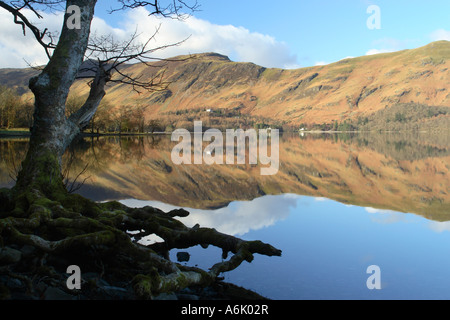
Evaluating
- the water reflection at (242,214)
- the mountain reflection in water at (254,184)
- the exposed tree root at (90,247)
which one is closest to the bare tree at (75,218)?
the exposed tree root at (90,247)

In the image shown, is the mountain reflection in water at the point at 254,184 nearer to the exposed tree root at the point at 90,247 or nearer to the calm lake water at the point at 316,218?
the calm lake water at the point at 316,218

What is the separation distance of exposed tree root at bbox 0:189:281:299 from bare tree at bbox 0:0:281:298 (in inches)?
0.5

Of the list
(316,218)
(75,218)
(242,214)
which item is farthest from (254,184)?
(75,218)

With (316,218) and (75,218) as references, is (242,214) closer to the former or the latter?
(316,218)

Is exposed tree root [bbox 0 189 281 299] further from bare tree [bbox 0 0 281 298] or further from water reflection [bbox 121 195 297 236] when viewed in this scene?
water reflection [bbox 121 195 297 236]

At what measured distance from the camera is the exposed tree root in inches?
184

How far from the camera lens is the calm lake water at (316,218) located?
636 cm

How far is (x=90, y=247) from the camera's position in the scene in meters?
5.30

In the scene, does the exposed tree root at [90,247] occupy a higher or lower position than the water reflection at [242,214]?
higher

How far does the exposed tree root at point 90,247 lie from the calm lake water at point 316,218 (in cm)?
56

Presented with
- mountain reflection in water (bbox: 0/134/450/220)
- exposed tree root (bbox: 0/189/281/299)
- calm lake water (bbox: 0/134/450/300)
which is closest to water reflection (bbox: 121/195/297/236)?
calm lake water (bbox: 0/134/450/300)

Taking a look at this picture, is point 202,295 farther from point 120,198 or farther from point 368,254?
point 120,198
